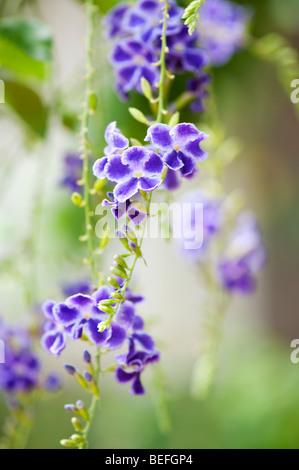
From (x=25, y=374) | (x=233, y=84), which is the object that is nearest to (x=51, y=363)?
(x=233, y=84)

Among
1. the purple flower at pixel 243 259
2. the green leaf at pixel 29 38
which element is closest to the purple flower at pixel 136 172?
the green leaf at pixel 29 38

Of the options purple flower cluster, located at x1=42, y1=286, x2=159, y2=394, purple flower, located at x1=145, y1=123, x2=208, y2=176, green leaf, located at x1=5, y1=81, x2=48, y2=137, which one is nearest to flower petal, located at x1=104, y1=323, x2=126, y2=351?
purple flower cluster, located at x1=42, y1=286, x2=159, y2=394

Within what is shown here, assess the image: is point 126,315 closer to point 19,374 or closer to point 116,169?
point 116,169

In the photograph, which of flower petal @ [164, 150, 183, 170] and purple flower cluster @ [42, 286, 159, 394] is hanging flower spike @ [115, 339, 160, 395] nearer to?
purple flower cluster @ [42, 286, 159, 394]

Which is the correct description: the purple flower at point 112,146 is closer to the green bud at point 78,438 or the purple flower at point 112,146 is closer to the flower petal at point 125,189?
the flower petal at point 125,189

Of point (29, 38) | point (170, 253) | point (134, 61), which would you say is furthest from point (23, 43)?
point (170, 253)

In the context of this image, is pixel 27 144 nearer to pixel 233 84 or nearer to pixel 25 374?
pixel 25 374
